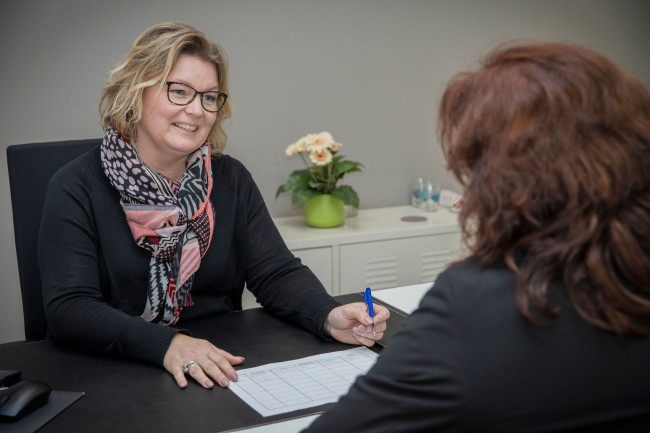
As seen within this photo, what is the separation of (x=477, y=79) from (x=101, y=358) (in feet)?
3.30

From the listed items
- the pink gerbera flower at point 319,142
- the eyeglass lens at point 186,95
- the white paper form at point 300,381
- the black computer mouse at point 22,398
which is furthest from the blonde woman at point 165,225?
the pink gerbera flower at point 319,142

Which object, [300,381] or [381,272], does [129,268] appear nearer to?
[300,381]

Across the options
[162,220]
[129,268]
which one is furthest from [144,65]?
[129,268]

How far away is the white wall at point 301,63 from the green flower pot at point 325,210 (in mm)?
294

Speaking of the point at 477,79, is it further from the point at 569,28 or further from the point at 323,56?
the point at 569,28

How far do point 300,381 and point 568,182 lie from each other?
0.70m

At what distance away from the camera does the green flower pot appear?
3.05 meters

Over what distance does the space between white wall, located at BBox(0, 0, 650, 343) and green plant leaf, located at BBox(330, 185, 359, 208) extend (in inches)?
14.0

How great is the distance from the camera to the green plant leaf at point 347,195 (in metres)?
3.02

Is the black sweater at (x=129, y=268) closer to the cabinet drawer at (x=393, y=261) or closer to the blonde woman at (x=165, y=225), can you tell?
the blonde woman at (x=165, y=225)

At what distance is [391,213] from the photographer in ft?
11.2

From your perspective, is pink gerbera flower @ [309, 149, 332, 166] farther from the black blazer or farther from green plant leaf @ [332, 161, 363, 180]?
the black blazer

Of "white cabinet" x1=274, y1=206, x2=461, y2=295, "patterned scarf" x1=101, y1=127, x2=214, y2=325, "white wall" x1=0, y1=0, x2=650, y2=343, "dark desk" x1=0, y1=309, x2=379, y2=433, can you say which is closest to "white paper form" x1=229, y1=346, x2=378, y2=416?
"dark desk" x1=0, y1=309, x2=379, y2=433

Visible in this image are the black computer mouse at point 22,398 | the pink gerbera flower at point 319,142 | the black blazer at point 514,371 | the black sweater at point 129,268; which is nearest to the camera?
the black blazer at point 514,371
